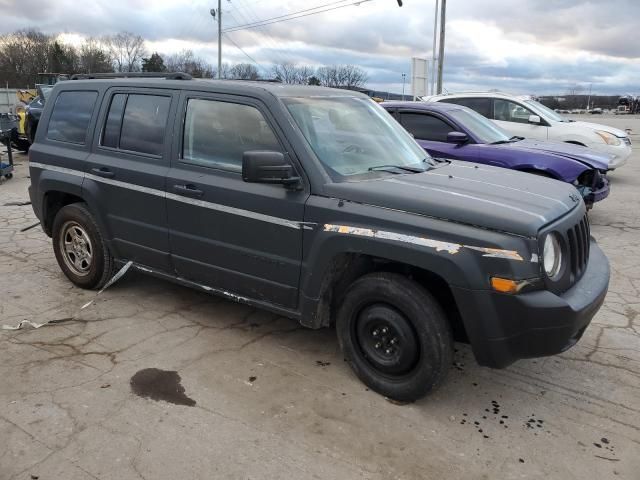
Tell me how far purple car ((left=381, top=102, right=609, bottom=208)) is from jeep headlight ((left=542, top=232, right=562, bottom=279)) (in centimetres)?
420

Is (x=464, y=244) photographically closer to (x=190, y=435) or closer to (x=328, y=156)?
(x=328, y=156)

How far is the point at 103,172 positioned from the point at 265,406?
7.98 ft

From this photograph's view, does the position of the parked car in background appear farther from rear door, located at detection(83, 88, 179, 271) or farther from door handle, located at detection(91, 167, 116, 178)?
door handle, located at detection(91, 167, 116, 178)

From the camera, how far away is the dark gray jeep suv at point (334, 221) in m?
2.90

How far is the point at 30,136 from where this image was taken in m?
15.1

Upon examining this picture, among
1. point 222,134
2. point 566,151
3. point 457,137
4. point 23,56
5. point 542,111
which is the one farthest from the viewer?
point 23,56

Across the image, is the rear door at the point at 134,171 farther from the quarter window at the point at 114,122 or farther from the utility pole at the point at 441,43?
the utility pole at the point at 441,43

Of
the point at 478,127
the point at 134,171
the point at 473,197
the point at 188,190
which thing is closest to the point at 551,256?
the point at 473,197

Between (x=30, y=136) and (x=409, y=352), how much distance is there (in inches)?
592

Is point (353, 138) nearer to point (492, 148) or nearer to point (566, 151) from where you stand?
point (492, 148)

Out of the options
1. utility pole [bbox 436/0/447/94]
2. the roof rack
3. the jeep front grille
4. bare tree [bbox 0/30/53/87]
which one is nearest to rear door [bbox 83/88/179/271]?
the roof rack

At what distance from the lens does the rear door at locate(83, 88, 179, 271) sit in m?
4.14

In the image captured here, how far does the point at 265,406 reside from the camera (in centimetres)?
325

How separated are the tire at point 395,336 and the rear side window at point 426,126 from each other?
4846 millimetres
